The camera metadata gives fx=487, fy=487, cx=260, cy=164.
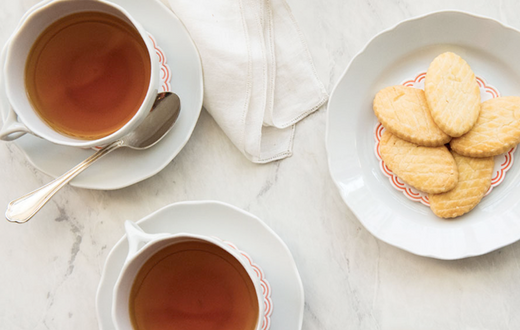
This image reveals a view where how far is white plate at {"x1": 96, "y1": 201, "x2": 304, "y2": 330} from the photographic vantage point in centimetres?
101

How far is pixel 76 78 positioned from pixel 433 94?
0.74 m

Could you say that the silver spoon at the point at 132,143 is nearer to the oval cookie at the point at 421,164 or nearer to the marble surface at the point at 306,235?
the marble surface at the point at 306,235

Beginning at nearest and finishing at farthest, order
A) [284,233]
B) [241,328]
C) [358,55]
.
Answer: [241,328] → [358,55] → [284,233]

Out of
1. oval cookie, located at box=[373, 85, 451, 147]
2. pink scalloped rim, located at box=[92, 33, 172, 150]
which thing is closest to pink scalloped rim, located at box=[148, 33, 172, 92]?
pink scalloped rim, located at box=[92, 33, 172, 150]

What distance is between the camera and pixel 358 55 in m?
1.04

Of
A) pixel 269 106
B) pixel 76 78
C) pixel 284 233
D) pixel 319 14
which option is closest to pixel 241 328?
pixel 284 233

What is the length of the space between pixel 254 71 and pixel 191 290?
0.49 metres

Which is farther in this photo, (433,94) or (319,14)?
(319,14)

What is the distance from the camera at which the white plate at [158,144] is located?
1042 millimetres

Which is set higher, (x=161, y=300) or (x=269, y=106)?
(x=269, y=106)

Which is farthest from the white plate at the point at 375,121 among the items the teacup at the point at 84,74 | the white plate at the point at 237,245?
the teacup at the point at 84,74

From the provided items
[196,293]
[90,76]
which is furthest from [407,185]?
[90,76]

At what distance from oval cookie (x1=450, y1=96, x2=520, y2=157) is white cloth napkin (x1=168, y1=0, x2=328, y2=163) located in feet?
1.08

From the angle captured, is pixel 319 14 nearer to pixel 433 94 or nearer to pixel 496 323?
pixel 433 94
